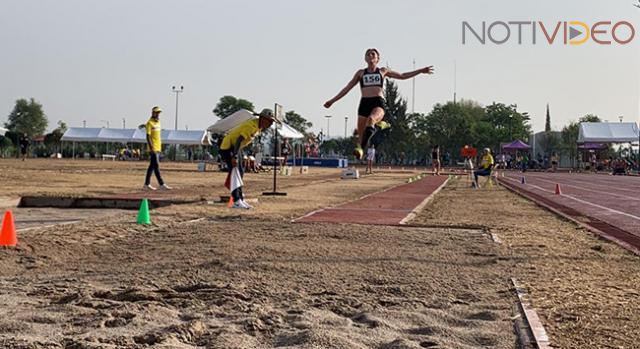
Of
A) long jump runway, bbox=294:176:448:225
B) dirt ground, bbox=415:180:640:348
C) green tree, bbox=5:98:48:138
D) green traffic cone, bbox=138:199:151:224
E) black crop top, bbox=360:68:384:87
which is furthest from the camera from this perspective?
green tree, bbox=5:98:48:138

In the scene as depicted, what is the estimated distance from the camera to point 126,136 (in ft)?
227

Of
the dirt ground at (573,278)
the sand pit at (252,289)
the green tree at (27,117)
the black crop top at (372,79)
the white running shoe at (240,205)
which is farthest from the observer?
the green tree at (27,117)

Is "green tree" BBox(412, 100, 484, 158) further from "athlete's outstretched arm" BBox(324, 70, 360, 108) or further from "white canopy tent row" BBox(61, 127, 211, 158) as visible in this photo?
"athlete's outstretched arm" BBox(324, 70, 360, 108)

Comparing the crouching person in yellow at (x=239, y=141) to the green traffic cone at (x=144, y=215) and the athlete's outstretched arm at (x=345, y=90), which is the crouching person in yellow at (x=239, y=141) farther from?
the green traffic cone at (x=144, y=215)

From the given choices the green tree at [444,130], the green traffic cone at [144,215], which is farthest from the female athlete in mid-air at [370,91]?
the green tree at [444,130]

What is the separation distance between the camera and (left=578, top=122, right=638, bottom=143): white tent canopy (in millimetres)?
54875

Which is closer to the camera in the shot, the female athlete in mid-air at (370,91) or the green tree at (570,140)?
the female athlete in mid-air at (370,91)

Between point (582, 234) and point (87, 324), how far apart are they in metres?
7.39

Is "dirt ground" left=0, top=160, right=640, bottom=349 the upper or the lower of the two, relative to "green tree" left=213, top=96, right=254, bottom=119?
lower

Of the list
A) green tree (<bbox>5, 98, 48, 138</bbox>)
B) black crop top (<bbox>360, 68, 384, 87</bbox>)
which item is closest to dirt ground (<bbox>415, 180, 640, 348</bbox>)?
black crop top (<bbox>360, 68, 384, 87</bbox>)

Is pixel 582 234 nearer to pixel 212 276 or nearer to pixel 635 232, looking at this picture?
pixel 635 232

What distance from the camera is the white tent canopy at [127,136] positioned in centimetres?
6714

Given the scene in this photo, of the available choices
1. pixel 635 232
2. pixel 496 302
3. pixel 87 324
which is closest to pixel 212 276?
pixel 87 324

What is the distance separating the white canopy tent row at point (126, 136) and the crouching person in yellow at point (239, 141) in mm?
54786
